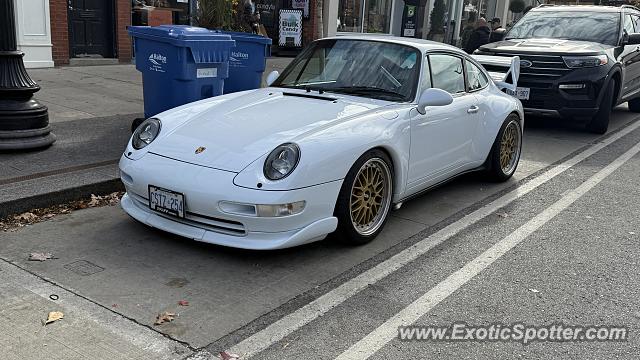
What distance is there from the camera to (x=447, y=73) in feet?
18.3

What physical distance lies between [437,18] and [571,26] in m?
13.9

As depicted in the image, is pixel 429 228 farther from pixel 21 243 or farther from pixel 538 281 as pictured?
pixel 21 243

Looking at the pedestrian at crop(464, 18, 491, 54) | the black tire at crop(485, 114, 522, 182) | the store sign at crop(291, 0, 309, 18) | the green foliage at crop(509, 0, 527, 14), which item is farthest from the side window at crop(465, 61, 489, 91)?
the green foliage at crop(509, 0, 527, 14)

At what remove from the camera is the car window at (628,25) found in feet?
33.4

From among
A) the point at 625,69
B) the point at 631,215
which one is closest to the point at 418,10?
the point at 625,69

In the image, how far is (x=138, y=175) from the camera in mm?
4227

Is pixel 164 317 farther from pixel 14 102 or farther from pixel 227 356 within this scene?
pixel 14 102

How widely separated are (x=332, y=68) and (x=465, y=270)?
84.0 inches

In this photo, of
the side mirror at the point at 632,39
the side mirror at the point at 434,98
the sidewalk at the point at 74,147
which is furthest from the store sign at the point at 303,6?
the side mirror at the point at 434,98

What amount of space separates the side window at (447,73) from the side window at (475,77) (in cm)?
15

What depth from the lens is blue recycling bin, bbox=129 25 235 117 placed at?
251 inches

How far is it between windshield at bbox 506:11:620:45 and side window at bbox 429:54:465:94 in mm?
5101

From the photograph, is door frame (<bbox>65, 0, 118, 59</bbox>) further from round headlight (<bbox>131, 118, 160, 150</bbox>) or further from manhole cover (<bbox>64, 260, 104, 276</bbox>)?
manhole cover (<bbox>64, 260, 104, 276</bbox>)

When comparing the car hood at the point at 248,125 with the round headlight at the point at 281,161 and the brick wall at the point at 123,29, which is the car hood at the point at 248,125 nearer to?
the round headlight at the point at 281,161
